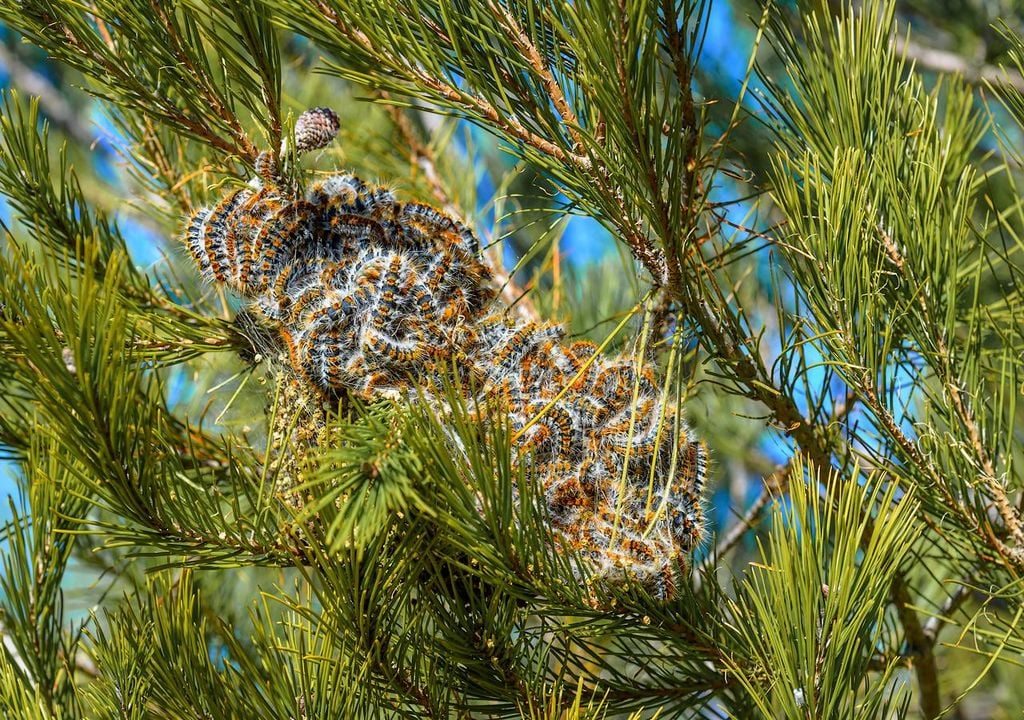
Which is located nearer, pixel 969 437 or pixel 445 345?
pixel 445 345

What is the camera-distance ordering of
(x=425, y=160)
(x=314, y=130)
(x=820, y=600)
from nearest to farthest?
(x=820, y=600), (x=314, y=130), (x=425, y=160)

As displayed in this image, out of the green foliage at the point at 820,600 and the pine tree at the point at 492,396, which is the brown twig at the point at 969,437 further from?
the green foliage at the point at 820,600

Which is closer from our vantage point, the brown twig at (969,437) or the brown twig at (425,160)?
the brown twig at (969,437)

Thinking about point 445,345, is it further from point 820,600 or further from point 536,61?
point 820,600

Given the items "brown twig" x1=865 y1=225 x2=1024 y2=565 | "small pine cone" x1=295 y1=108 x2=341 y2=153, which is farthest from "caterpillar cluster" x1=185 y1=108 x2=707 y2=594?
"brown twig" x1=865 y1=225 x2=1024 y2=565

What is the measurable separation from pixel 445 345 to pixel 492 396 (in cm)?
8

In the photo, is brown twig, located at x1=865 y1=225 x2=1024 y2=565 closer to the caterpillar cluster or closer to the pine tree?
the pine tree

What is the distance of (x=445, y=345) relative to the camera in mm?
962

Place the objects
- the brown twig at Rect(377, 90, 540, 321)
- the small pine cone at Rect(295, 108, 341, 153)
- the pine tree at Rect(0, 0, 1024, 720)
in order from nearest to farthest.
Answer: the pine tree at Rect(0, 0, 1024, 720) < the small pine cone at Rect(295, 108, 341, 153) < the brown twig at Rect(377, 90, 540, 321)

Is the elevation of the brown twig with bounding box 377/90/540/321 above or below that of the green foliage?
above

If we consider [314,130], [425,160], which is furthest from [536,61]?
[425,160]

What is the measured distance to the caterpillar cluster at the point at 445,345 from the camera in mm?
923

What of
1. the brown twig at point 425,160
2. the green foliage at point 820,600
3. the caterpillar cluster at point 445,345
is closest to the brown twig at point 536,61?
the caterpillar cluster at point 445,345

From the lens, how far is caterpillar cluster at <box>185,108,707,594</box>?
0.92 meters
